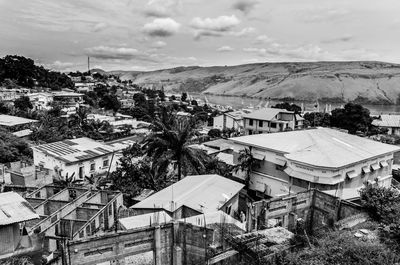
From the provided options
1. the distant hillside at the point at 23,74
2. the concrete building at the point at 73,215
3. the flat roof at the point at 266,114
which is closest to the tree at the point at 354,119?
the flat roof at the point at 266,114

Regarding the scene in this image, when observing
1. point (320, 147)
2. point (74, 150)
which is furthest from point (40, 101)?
point (320, 147)

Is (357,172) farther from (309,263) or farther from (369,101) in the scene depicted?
(369,101)

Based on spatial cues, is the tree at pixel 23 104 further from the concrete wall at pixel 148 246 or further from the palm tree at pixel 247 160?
the concrete wall at pixel 148 246

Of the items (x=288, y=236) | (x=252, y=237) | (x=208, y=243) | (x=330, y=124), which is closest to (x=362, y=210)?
(x=288, y=236)

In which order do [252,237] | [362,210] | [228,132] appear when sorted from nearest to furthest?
[252,237]
[362,210]
[228,132]

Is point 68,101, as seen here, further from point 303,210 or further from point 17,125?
point 303,210

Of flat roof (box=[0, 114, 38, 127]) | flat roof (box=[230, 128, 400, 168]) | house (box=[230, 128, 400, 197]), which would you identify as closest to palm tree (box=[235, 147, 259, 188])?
house (box=[230, 128, 400, 197])

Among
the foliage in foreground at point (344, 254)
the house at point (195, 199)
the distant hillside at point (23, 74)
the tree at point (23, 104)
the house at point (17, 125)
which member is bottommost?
the house at point (17, 125)
